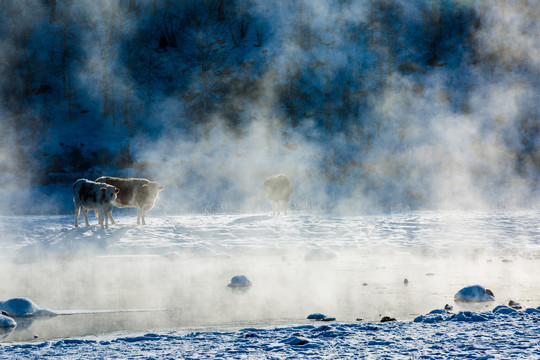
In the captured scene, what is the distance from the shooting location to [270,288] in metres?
9.59

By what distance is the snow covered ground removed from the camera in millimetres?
5758

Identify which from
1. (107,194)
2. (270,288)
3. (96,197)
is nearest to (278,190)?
(107,194)

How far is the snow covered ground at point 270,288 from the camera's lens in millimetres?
5758

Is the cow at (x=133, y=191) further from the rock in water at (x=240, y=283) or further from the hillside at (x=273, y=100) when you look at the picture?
the rock in water at (x=240, y=283)

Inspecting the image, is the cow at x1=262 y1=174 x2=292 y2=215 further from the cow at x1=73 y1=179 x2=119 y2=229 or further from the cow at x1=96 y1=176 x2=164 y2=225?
the cow at x1=73 y1=179 x2=119 y2=229

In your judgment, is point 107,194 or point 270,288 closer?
point 270,288

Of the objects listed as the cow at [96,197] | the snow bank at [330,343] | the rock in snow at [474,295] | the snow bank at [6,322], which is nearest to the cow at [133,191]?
the cow at [96,197]

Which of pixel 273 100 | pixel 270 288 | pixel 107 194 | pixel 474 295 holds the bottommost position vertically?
pixel 270 288

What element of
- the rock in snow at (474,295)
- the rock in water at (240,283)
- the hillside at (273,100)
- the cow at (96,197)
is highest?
the hillside at (273,100)

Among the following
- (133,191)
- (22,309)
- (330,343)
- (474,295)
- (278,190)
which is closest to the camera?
(330,343)

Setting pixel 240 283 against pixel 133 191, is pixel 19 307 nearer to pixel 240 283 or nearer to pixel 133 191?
pixel 240 283

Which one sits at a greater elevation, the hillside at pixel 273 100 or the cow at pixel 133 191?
the hillside at pixel 273 100

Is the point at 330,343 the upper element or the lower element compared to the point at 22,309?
upper

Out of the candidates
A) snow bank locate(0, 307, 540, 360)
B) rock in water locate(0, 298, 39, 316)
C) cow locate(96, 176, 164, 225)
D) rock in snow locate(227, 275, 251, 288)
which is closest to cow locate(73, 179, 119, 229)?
cow locate(96, 176, 164, 225)
